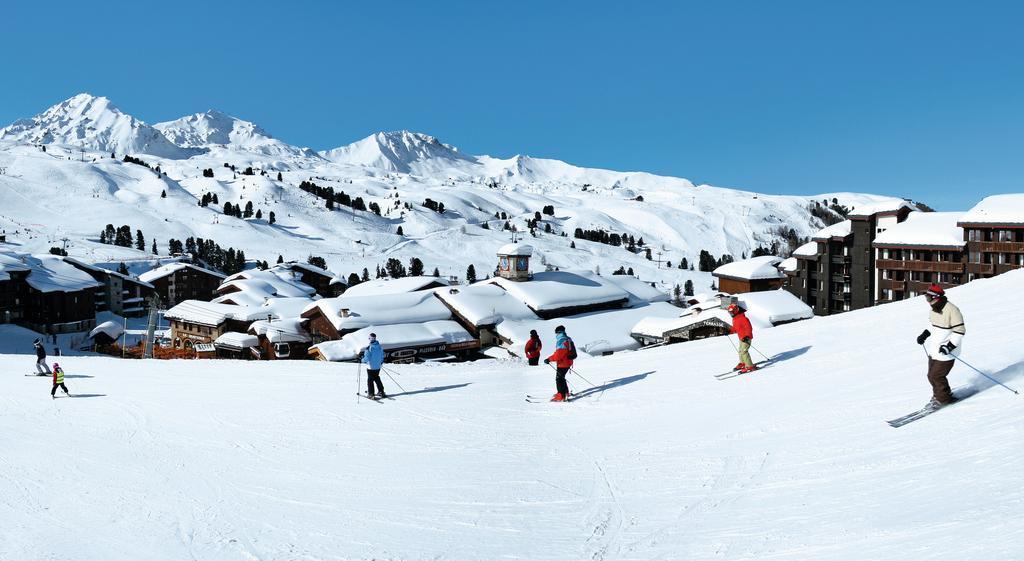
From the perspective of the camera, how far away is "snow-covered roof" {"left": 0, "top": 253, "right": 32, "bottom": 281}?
5671 centimetres

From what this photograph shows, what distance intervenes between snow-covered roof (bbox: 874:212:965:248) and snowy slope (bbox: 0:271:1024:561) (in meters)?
34.8

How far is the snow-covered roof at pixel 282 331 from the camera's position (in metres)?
39.5

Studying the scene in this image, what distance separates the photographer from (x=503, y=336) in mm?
38281

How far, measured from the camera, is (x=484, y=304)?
41.0m

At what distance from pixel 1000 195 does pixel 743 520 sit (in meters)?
47.8

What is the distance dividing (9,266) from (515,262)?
4982 centimetres

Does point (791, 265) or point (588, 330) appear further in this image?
point (791, 265)

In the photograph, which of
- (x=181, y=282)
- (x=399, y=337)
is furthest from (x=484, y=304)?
(x=181, y=282)

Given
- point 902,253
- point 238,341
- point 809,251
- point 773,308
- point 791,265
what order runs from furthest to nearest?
point 791,265 → point 809,251 → point 902,253 → point 238,341 → point 773,308

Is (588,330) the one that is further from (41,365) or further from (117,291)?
(117,291)

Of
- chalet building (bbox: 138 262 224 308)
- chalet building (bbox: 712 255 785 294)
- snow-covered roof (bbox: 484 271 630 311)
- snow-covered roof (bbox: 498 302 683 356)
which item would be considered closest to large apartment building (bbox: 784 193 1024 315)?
chalet building (bbox: 712 255 785 294)

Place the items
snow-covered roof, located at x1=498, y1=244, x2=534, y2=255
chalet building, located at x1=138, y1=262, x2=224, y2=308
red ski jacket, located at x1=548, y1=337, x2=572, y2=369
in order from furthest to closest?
chalet building, located at x1=138, y1=262, x2=224, y2=308, snow-covered roof, located at x1=498, y1=244, x2=534, y2=255, red ski jacket, located at x1=548, y1=337, x2=572, y2=369

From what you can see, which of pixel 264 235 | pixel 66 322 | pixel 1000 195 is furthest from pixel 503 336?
pixel 264 235

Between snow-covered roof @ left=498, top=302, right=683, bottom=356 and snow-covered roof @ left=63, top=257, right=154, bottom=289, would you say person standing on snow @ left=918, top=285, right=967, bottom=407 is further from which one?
snow-covered roof @ left=63, top=257, right=154, bottom=289
